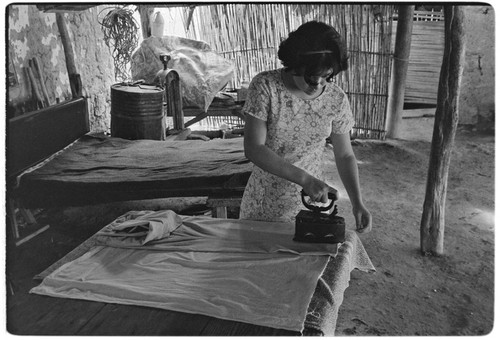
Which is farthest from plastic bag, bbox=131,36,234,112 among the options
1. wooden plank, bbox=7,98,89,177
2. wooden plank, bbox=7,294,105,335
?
wooden plank, bbox=7,294,105,335

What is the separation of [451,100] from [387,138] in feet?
1.49

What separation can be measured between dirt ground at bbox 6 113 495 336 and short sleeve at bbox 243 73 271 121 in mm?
626

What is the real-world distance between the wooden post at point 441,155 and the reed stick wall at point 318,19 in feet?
1.11

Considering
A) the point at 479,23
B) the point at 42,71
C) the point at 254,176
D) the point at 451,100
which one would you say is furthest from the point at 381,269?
the point at 42,71

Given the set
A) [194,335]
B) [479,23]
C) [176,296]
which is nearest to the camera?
[194,335]

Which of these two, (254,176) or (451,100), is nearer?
(254,176)

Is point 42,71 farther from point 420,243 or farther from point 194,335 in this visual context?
point 420,243

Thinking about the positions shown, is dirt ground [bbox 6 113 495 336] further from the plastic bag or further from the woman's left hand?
the plastic bag

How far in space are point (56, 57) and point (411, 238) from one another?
2299 mm

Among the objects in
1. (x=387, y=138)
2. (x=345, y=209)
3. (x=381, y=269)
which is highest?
(x=387, y=138)

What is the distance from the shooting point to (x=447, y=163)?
10.5 feet

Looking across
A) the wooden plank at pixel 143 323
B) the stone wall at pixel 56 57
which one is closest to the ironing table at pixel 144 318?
the wooden plank at pixel 143 323

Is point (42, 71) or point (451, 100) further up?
point (42, 71)

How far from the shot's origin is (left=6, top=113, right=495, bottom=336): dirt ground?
7.32ft
